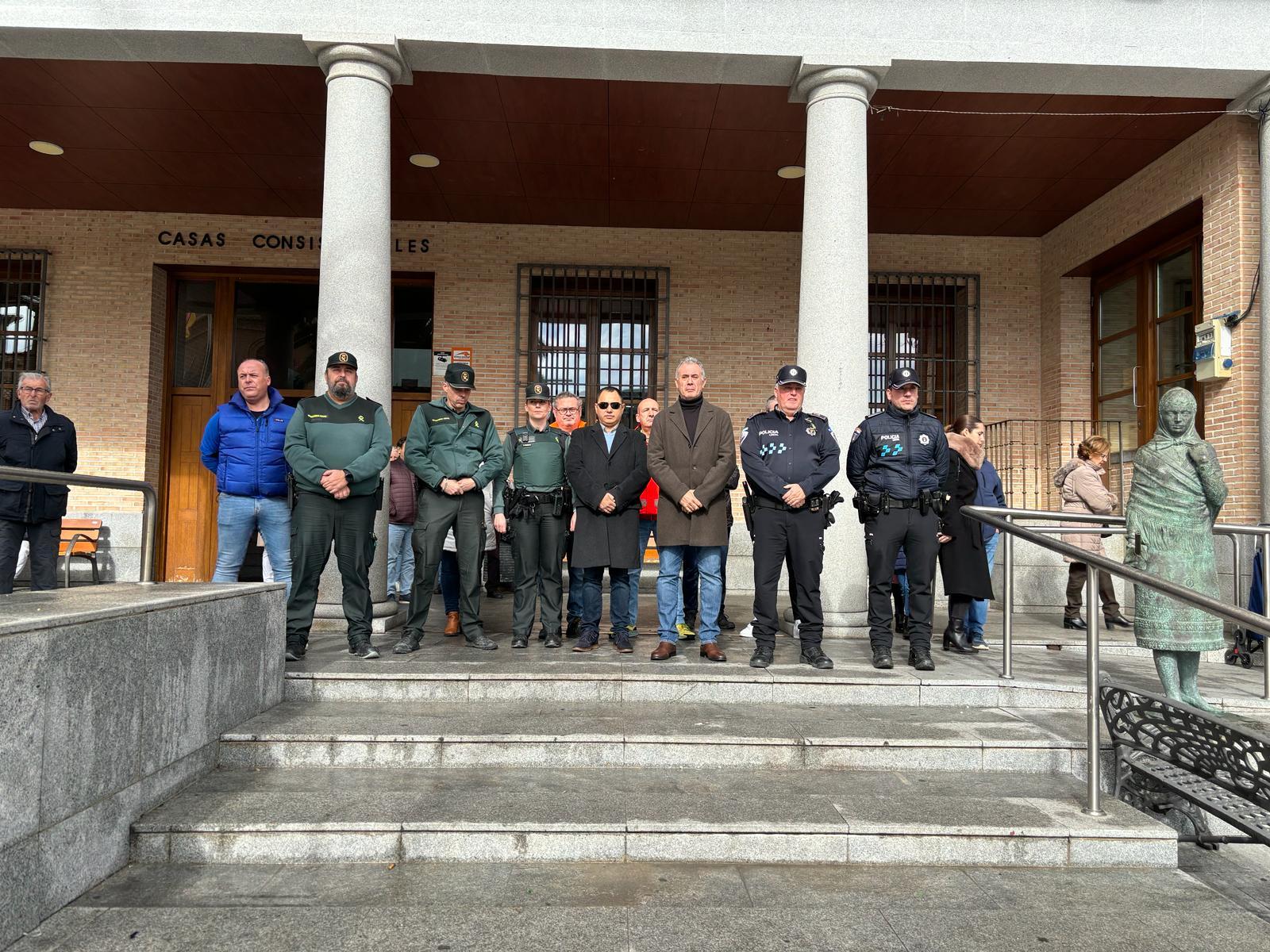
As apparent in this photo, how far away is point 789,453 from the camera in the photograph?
545 cm

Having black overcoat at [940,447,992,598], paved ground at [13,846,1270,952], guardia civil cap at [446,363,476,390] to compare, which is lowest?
paved ground at [13,846,1270,952]

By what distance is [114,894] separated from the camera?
2877 millimetres

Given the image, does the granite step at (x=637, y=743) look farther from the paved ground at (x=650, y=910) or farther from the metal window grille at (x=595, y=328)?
the metal window grille at (x=595, y=328)

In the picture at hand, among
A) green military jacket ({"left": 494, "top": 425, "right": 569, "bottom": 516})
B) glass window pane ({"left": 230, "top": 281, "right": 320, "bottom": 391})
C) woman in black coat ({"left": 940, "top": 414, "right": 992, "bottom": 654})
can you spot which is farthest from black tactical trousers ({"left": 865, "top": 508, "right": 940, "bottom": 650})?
glass window pane ({"left": 230, "top": 281, "right": 320, "bottom": 391})

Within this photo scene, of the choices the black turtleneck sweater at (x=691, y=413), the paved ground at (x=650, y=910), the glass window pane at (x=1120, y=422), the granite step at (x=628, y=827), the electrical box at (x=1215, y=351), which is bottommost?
the paved ground at (x=650, y=910)

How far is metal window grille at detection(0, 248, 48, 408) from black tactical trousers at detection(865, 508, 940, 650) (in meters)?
10.8

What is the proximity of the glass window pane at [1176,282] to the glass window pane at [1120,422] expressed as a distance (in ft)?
3.77

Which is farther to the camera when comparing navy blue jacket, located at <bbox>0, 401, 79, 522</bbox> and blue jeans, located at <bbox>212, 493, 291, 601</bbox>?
navy blue jacket, located at <bbox>0, 401, 79, 522</bbox>

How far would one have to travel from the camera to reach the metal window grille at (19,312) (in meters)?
10.8

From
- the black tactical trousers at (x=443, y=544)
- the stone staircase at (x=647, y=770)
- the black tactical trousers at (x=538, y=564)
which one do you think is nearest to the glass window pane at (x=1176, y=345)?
the stone staircase at (x=647, y=770)

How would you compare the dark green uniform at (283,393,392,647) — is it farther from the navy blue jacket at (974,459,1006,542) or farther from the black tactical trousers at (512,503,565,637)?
the navy blue jacket at (974,459,1006,542)

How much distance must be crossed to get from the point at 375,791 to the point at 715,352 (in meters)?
8.54

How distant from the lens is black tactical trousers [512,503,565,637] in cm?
577

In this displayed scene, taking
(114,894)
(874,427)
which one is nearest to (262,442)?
(114,894)
